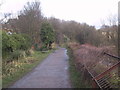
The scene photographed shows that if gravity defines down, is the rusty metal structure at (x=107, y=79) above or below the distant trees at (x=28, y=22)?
below

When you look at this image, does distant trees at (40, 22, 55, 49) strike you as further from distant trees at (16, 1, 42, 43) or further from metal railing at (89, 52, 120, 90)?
metal railing at (89, 52, 120, 90)

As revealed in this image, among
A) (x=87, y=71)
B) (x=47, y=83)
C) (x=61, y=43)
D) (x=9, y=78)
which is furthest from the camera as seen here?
(x=61, y=43)

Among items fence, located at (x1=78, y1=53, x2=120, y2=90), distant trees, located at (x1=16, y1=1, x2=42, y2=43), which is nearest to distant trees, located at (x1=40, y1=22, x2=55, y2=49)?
distant trees, located at (x1=16, y1=1, x2=42, y2=43)

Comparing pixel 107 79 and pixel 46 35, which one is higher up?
pixel 46 35

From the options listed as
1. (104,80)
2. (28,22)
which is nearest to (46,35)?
(28,22)

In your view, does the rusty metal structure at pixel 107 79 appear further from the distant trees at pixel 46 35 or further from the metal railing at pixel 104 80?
the distant trees at pixel 46 35

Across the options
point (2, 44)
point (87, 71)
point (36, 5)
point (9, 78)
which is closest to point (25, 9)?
point (36, 5)

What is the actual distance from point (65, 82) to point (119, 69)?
277 cm

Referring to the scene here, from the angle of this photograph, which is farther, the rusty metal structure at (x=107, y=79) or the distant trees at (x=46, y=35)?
the distant trees at (x=46, y=35)

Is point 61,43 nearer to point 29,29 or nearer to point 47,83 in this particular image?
point 29,29

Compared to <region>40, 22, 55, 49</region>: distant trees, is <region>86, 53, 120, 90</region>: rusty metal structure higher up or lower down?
lower down

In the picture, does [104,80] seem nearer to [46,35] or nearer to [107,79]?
[107,79]

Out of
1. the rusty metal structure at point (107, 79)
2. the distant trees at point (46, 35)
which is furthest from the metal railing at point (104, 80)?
the distant trees at point (46, 35)

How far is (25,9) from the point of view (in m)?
28.7
